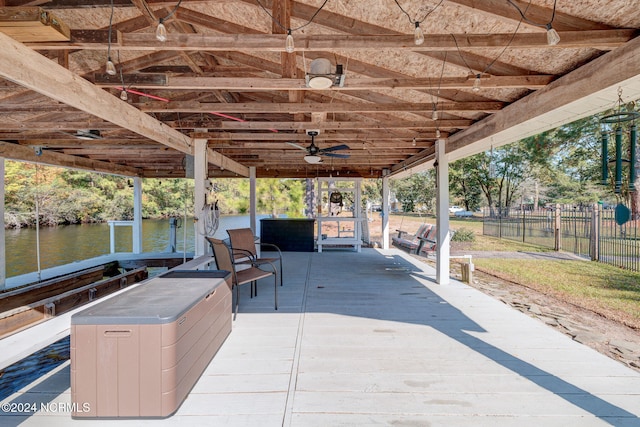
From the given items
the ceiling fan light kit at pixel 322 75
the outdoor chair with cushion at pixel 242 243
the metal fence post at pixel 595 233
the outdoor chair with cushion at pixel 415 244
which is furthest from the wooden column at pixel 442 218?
the metal fence post at pixel 595 233

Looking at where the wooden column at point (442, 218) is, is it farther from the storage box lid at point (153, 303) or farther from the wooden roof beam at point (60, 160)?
the wooden roof beam at point (60, 160)

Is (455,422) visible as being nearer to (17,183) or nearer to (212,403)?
(212,403)

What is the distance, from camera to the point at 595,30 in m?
2.14

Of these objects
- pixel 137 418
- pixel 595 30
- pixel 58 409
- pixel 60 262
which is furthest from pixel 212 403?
pixel 60 262

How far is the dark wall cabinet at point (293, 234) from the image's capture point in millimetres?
8711

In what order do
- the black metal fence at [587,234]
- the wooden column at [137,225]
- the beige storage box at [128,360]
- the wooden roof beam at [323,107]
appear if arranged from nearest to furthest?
the beige storage box at [128,360]
the wooden roof beam at [323,107]
the black metal fence at [587,234]
the wooden column at [137,225]

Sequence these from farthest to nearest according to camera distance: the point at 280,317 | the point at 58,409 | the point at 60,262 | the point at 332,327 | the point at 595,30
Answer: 1. the point at 60,262
2. the point at 280,317
3. the point at 332,327
4. the point at 595,30
5. the point at 58,409

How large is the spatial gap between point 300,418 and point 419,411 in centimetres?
68

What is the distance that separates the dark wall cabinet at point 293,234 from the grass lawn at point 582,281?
4.21 meters

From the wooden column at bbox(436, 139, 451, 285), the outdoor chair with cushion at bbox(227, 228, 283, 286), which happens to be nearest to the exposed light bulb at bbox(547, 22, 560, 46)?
the wooden column at bbox(436, 139, 451, 285)

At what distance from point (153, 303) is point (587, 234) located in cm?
1025

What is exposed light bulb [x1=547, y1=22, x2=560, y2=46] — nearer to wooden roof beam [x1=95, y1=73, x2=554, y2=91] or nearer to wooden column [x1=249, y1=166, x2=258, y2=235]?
wooden roof beam [x1=95, y1=73, x2=554, y2=91]

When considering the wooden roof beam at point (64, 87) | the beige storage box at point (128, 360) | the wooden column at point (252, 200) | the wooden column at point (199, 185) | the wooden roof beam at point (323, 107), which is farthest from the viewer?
the wooden column at point (252, 200)

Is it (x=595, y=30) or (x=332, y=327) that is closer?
(x=595, y=30)
